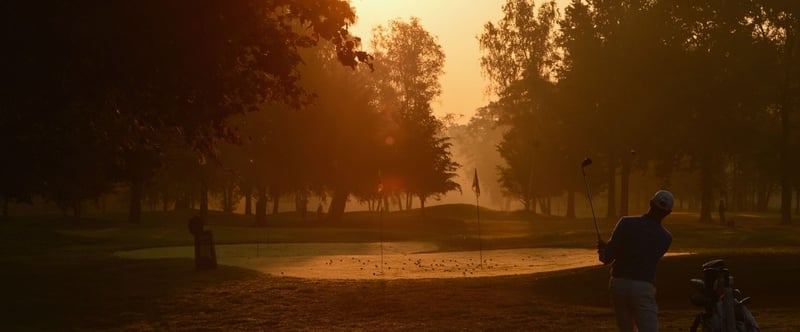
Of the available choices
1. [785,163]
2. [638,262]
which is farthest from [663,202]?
[785,163]

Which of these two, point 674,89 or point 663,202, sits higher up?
point 674,89

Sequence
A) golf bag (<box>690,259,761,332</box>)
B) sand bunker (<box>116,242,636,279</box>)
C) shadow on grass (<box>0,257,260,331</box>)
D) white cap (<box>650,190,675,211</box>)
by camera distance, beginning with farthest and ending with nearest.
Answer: sand bunker (<box>116,242,636,279</box>) → shadow on grass (<box>0,257,260,331</box>) → white cap (<box>650,190,675,211</box>) → golf bag (<box>690,259,761,332</box>)

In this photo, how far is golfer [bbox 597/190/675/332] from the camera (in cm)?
1105

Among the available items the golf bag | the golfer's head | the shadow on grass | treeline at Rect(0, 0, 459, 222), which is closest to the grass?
the shadow on grass

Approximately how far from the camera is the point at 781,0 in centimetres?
6328

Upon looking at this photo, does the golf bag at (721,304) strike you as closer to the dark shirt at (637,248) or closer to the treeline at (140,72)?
the dark shirt at (637,248)

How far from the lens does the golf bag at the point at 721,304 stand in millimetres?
10781

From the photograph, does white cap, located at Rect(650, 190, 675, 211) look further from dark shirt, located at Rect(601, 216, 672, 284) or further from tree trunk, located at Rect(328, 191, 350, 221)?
tree trunk, located at Rect(328, 191, 350, 221)

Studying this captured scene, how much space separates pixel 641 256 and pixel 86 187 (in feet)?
116

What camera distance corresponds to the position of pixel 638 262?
11078 millimetres

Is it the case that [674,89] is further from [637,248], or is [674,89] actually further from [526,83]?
[637,248]

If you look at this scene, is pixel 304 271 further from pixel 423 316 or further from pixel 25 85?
pixel 25 85

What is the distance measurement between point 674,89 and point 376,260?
136ft

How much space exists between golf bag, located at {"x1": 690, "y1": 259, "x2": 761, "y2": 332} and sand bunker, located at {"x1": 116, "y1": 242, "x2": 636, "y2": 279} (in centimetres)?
1700
